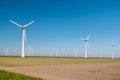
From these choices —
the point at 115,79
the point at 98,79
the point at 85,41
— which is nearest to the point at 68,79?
the point at 98,79

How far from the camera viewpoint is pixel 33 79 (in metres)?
25.1

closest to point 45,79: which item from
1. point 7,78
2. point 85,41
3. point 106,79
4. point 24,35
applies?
point 7,78

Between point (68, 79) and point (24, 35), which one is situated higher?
point (24, 35)

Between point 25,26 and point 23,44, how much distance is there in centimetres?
833

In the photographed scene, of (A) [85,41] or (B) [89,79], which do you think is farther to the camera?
(A) [85,41]

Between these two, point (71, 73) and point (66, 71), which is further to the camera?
point (66, 71)

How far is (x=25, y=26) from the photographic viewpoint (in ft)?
352

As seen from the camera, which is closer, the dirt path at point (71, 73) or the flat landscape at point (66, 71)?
the dirt path at point (71, 73)

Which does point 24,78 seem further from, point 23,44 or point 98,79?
point 23,44

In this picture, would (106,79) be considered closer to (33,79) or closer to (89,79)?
(89,79)

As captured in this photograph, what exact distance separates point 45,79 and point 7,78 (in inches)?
172

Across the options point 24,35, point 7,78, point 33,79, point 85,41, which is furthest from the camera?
point 85,41

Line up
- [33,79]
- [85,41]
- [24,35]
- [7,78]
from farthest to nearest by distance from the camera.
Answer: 1. [85,41]
2. [24,35]
3. [7,78]
4. [33,79]

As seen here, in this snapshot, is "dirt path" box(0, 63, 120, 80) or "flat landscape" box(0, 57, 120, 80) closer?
"dirt path" box(0, 63, 120, 80)
